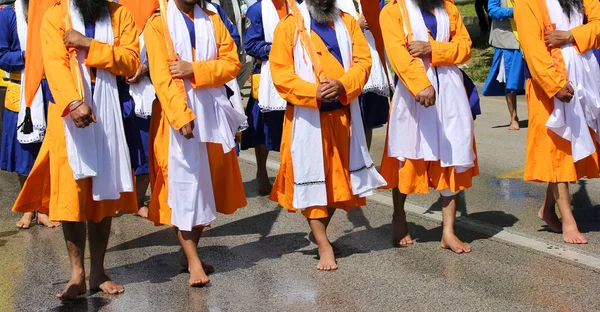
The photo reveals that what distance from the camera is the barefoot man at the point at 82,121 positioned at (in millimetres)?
5797

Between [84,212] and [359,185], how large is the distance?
1787mm

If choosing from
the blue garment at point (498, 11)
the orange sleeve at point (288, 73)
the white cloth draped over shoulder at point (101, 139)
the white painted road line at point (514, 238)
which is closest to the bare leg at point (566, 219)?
the white painted road line at point (514, 238)

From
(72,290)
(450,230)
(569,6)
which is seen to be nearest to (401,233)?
(450,230)

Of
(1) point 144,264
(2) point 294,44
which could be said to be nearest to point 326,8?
(2) point 294,44

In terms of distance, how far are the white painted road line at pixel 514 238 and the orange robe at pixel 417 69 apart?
532 mm

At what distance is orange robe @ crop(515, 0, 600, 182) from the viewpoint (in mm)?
6816

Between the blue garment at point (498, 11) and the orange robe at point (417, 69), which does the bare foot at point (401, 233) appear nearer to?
the orange robe at point (417, 69)

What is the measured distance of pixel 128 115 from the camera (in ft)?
20.0

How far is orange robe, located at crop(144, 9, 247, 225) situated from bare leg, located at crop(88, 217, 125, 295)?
36 cm

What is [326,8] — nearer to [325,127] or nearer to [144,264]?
[325,127]

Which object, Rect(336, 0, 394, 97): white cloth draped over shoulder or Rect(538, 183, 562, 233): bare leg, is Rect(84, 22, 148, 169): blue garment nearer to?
Rect(336, 0, 394, 97): white cloth draped over shoulder

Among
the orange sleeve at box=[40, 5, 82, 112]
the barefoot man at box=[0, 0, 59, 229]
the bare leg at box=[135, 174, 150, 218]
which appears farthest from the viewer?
the bare leg at box=[135, 174, 150, 218]

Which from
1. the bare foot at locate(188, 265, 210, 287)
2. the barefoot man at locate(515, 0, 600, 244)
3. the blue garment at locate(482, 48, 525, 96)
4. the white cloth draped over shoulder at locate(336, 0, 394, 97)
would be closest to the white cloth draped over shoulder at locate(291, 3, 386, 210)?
the bare foot at locate(188, 265, 210, 287)

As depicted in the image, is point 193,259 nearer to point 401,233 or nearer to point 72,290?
point 72,290
